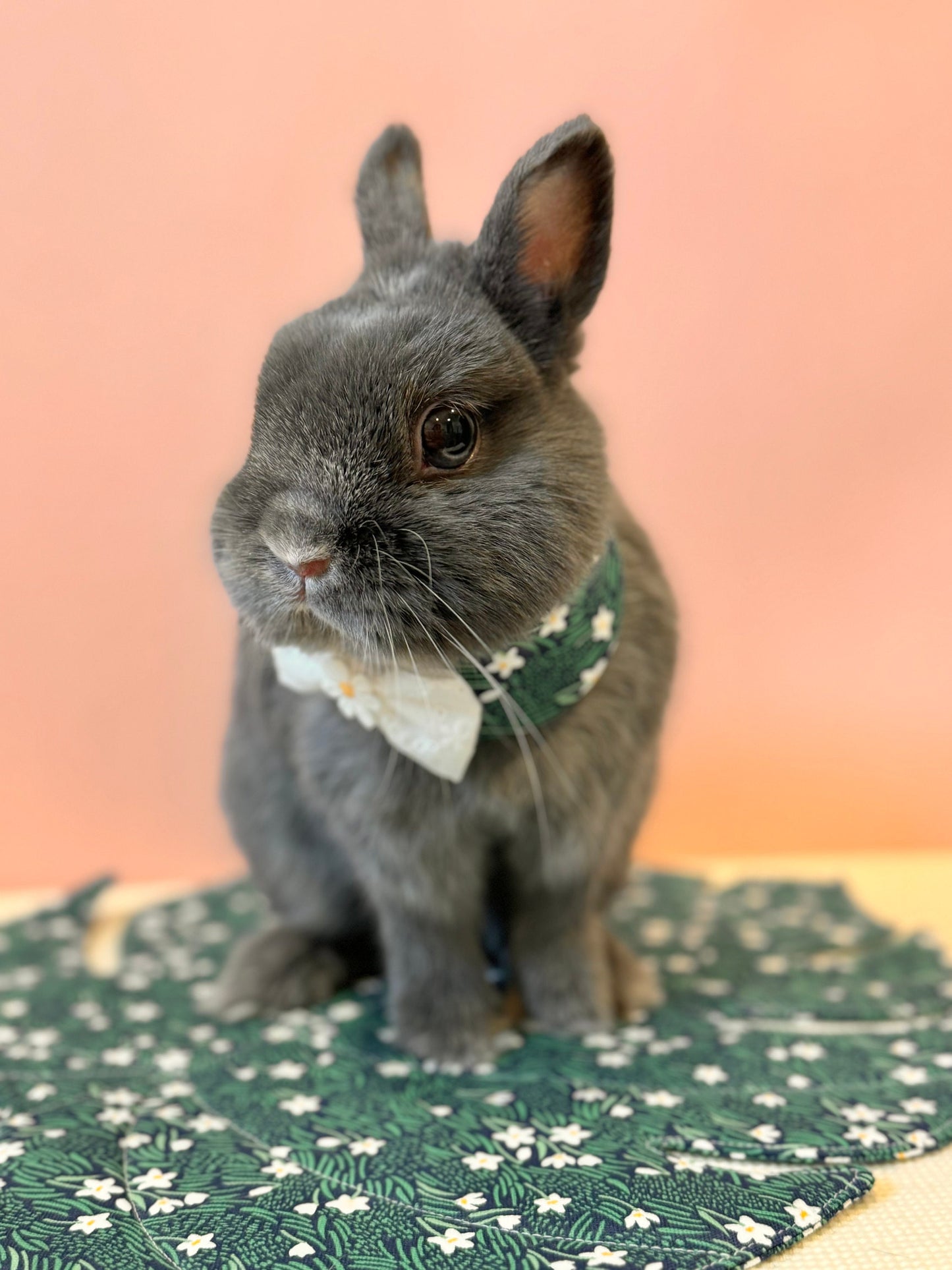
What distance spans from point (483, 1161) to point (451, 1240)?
0.41 feet

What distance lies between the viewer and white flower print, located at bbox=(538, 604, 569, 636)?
3.78ft

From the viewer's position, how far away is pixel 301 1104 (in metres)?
1.24

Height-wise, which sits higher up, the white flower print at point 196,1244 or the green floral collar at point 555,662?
the green floral collar at point 555,662

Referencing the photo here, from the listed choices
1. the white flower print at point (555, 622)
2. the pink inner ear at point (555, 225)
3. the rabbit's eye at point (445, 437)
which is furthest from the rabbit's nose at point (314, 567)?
the pink inner ear at point (555, 225)

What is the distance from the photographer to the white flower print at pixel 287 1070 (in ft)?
4.28

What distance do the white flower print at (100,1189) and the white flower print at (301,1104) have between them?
0.20 m

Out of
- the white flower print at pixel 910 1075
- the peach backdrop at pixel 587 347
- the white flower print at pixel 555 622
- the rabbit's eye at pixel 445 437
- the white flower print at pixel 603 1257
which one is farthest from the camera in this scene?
the peach backdrop at pixel 587 347

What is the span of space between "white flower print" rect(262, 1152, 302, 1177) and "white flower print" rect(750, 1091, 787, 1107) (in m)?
0.46

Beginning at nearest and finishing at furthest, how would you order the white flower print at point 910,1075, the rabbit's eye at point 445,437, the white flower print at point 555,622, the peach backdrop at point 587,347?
1. the rabbit's eye at point 445,437
2. the white flower print at point 555,622
3. the white flower print at point 910,1075
4. the peach backdrop at point 587,347

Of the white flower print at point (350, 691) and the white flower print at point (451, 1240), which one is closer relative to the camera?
the white flower print at point (451, 1240)

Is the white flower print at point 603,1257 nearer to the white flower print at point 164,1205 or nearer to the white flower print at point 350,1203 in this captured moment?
the white flower print at point 350,1203

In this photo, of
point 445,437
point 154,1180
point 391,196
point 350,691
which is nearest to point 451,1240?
point 154,1180

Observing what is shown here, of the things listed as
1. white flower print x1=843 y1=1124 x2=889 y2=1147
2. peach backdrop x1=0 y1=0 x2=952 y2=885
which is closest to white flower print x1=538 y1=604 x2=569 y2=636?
peach backdrop x1=0 y1=0 x2=952 y2=885

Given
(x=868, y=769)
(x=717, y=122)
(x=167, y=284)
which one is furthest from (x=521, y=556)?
(x=868, y=769)
